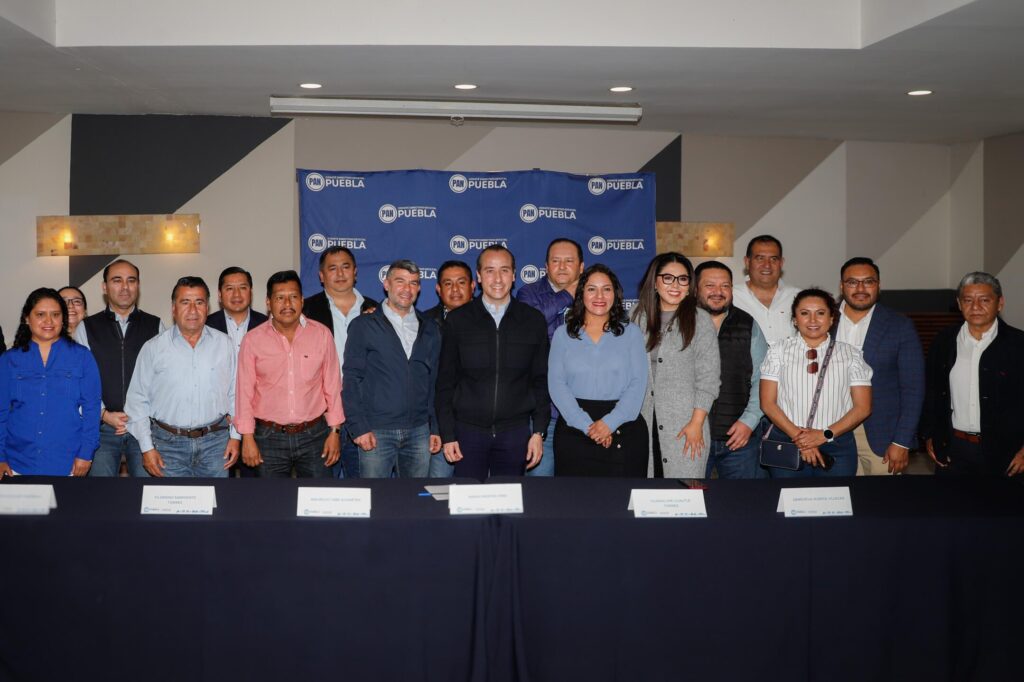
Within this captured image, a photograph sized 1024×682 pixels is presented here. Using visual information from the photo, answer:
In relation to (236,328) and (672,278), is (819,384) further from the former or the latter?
(236,328)

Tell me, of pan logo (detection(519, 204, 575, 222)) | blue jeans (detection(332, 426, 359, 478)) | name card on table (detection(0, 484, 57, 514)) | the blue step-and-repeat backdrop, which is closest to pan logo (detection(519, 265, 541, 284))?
the blue step-and-repeat backdrop

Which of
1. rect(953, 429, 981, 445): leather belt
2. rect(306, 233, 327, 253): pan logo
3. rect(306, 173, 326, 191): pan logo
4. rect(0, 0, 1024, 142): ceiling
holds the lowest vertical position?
rect(953, 429, 981, 445): leather belt

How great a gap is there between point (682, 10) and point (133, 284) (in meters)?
2.91

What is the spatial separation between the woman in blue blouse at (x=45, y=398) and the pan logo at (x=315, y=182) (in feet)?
8.93

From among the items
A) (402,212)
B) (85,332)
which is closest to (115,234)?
(402,212)

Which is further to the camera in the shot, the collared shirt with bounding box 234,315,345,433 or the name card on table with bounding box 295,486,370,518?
the collared shirt with bounding box 234,315,345,433

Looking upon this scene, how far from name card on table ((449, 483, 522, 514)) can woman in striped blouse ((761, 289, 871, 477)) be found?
1456mm

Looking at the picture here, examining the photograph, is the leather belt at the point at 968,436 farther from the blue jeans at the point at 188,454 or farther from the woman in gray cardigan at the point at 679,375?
the blue jeans at the point at 188,454

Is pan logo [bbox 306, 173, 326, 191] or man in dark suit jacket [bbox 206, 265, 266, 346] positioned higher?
pan logo [bbox 306, 173, 326, 191]

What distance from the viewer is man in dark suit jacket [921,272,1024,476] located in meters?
3.53

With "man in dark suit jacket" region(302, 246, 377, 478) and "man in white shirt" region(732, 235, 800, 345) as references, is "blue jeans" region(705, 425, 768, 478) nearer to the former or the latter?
"man in white shirt" region(732, 235, 800, 345)

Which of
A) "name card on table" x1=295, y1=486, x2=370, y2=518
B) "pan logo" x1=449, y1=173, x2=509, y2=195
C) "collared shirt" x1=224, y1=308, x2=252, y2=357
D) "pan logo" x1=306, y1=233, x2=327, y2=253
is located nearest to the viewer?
"name card on table" x1=295, y1=486, x2=370, y2=518

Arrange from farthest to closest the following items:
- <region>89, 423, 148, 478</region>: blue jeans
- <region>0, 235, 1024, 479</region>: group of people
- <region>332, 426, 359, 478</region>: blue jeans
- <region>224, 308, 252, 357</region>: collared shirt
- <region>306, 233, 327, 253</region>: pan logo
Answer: <region>306, 233, 327, 253</region>: pan logo
<region>224, 308, 252, 357</region>: collared shirt
<region>332, 426, 359, 478</region>: blue jeans
<region>89, 423, 148, 478</region>: blue jeans
<region>0, 235, 1024, 479</region>: group of people

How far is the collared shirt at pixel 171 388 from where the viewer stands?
11.5 feet
